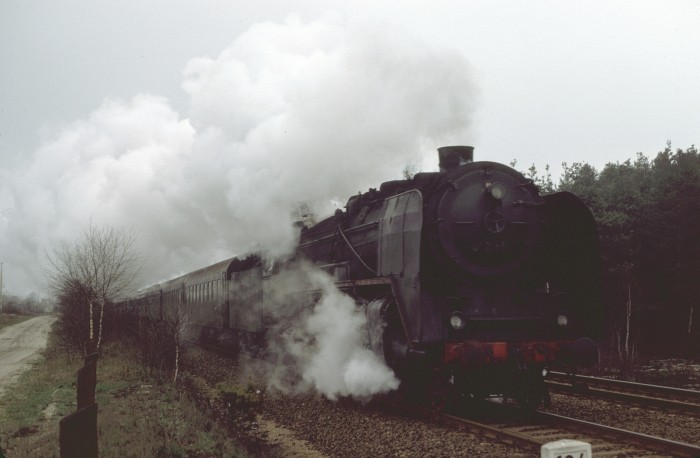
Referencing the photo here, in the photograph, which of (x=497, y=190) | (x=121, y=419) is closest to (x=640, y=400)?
(x=497, y=190)

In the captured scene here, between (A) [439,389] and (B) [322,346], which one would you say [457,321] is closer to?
(A) [439,389]

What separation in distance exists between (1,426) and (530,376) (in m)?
8.56

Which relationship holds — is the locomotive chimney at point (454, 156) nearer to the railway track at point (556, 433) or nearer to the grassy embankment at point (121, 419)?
the railway track at point (556, 433)

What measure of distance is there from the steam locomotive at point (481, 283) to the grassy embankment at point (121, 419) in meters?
2.78

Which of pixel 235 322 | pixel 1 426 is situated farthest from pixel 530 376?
pixel 235 322

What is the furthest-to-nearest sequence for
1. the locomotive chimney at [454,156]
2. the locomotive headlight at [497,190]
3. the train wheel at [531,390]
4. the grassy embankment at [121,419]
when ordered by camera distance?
the locomotive chimney at [454,156]
the train wheel at [531,390]
the locomotive headlight at [497,190]
the grassy embankment at [121,419]

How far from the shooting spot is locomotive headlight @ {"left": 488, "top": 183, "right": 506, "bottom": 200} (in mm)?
8320

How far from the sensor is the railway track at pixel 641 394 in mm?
8633

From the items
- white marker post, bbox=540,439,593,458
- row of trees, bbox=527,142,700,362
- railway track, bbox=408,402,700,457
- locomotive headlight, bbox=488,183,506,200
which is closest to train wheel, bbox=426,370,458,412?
railway track, bbox=408,402,700,457

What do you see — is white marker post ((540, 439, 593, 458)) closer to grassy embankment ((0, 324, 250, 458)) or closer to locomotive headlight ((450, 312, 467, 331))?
grassy embankment ((0, 324, 250, 458))

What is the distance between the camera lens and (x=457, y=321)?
7.97 m

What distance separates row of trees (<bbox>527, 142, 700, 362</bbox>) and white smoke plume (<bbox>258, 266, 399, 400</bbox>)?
1371cm

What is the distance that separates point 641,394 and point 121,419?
28.4 feet

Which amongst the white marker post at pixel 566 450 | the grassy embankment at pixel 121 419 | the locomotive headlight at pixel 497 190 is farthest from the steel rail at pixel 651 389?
the white marker post at pixel 566 450
